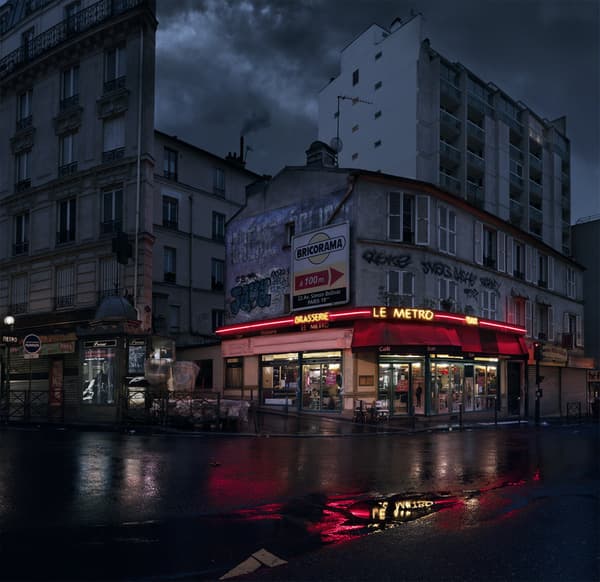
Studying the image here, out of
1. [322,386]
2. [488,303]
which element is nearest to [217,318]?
[322,386]

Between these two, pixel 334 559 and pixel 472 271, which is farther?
pixel 472 271

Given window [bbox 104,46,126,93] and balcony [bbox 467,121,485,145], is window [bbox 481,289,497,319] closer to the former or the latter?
balcony [bbox 467,121,485,145]

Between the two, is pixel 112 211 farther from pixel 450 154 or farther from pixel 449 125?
pixel 449 125

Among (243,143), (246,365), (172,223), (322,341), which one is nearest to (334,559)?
(322,341)

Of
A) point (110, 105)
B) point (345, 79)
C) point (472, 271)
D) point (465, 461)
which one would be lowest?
point (465, 461)

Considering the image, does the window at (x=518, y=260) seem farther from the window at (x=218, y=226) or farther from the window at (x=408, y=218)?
the window at (x=218, y=226)

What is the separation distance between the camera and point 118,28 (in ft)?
103

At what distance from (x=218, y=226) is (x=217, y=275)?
127 inches

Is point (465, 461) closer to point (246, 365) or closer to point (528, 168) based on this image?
point (246, 365)

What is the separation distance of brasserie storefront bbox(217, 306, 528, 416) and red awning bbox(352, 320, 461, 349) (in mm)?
43

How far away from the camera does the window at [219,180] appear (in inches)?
1636

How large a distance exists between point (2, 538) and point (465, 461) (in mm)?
10127

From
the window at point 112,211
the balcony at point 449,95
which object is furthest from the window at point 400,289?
the balcony at point 449,95

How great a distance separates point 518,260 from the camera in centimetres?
3753
